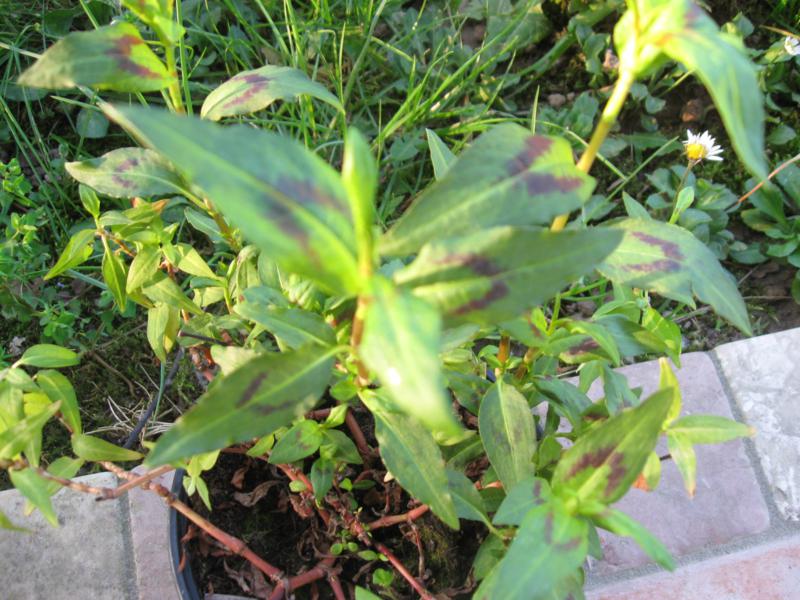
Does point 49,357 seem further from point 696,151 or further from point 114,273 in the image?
point 696,151

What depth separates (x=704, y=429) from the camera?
74 cm

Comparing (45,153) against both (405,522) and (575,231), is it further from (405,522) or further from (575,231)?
(575,231)

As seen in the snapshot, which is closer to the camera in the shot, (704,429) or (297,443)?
(704,429)

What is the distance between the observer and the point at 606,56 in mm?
1794

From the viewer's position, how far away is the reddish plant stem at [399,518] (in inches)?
38.0

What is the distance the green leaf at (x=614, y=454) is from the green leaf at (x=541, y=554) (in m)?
0.03

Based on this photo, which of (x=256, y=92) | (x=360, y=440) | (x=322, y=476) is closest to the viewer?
(x=256, y=92)

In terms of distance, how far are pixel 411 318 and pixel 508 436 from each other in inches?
15.6

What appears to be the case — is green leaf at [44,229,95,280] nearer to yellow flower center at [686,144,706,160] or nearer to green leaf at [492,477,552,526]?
green leaf at [492,477,552,526]

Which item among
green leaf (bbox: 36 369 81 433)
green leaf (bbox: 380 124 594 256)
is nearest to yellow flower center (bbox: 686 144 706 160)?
green leaf (bbox: 380 124 594 256)

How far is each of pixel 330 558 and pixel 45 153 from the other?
3.64 feet

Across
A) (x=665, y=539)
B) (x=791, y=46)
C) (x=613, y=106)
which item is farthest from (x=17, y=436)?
(x=791, y=46)

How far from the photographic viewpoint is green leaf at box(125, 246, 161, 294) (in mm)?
865

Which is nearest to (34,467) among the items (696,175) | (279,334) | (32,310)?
(279,334)
